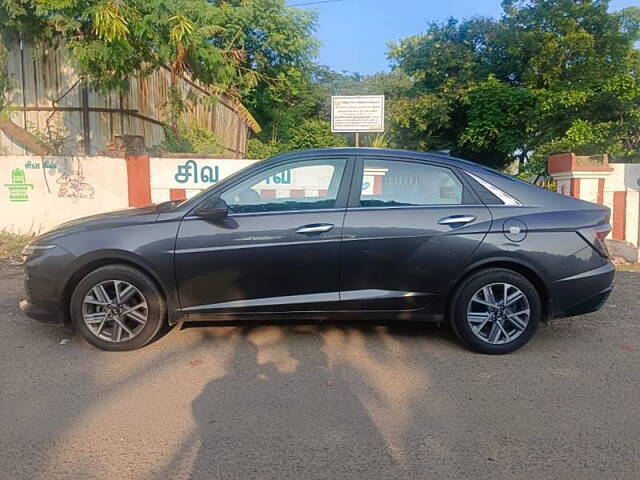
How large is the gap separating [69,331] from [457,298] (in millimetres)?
3458

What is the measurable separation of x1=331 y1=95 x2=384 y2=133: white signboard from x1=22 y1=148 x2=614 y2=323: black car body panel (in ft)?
20.6

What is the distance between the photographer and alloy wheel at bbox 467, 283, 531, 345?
4.25m

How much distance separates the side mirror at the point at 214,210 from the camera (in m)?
4.14

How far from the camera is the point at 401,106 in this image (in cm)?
2025

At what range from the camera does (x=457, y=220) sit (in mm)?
4250

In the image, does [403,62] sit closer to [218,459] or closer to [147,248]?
[147,248]

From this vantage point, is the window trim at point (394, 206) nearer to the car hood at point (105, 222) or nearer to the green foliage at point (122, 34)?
the car hood at point (105, 222)

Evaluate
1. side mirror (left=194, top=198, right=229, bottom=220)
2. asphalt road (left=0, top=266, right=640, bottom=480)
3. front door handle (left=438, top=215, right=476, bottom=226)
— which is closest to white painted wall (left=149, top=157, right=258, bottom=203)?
asphalt road (left=0, top=266, right=640, bottom=480)

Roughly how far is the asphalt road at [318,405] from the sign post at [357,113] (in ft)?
20.4

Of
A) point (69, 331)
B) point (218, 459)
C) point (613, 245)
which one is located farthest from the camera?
point (613, 245)

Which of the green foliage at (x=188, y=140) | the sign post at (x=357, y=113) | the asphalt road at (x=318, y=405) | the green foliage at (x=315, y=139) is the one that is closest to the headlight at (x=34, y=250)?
the asphalt road at (x=318, y=405)

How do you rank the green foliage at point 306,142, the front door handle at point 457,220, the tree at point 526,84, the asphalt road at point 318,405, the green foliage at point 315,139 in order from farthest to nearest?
the green foliage at point 315,139 → the green foliage at point 306,142 → the tree at point 526,84 → the front door handle at point 457,220 → the asphalt road at point 318,405

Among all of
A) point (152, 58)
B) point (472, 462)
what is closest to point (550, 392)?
point (472, 462)

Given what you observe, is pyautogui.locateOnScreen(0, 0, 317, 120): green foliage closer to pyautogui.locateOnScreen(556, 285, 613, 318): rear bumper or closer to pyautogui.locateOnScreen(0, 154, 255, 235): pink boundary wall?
pyautogui.locateOnScreen(0, 154, 255, 235): pink boundary wall
